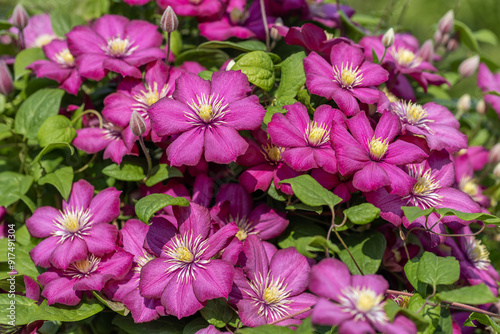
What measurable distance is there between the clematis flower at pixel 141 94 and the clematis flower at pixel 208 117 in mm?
96

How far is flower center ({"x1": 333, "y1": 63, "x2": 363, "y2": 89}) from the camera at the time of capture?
3.08 feet

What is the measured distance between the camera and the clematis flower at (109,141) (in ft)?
3.13

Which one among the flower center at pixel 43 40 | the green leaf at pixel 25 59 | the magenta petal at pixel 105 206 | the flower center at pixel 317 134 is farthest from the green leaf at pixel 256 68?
the flower center at pixel 43 40

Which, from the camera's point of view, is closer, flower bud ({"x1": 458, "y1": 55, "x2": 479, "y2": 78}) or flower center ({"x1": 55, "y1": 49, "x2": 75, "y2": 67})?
flower center ({"x1": 55, "y1": 49, "x2": 75, "y2": 67})

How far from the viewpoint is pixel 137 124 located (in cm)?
87

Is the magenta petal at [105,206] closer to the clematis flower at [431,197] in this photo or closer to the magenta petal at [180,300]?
the magenta petal at [180,300]

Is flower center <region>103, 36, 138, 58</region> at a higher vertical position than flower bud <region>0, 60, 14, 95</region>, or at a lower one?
higher

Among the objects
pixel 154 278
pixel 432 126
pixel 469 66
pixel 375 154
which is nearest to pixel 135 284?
pixel 154 278

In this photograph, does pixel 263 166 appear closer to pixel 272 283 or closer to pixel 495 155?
pixel 272 283

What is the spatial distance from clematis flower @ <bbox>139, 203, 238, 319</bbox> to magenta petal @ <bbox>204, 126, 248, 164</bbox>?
0.11 meters

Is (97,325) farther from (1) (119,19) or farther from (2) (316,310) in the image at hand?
(1) (119,19)

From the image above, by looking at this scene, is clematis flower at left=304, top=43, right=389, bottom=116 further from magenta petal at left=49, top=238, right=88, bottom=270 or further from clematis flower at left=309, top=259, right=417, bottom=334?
magenta petal at left=49, top=238, right=88, bottom=270

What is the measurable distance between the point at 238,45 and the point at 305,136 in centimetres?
30

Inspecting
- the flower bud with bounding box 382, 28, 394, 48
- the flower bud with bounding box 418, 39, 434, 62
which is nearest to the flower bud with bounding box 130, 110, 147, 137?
the flower bud with bounding box 382, 28, 394, 48
